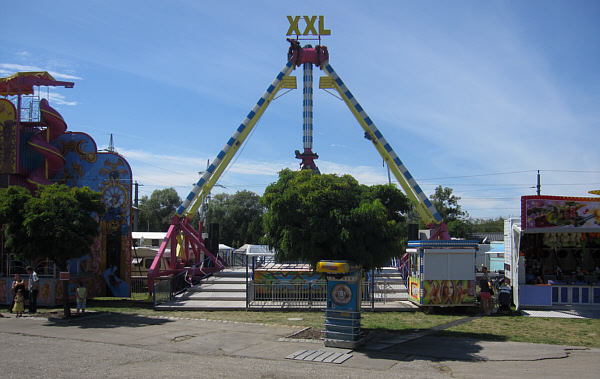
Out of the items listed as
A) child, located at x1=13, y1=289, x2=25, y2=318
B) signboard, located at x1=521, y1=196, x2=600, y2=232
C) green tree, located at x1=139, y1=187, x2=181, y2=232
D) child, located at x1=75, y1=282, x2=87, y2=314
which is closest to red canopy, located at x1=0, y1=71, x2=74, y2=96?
child, located at x1=13, y1=289, x2=25, y2=318

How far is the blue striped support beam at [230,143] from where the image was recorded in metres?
25.7

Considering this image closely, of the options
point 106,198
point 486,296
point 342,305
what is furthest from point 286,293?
point 106,198

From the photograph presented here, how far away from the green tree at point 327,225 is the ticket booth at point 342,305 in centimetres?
66

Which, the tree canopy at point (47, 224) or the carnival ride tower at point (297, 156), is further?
the carnival ride tower at point (297, 156)

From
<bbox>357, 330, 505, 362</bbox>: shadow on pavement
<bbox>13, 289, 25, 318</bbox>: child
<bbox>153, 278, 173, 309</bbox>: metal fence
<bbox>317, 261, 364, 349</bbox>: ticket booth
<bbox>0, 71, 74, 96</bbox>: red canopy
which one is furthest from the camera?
<bbox>0, 71, 74, 96</bbox>: red canopy

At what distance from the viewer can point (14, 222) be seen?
16688mm

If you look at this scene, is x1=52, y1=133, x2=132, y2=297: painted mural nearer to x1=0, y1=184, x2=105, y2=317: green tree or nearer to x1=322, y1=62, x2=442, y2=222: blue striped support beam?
x1=0, y1=184, x2=105, y2=317: green tree

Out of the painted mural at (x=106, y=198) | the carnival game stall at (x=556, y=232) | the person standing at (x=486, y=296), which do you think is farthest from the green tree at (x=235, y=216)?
the person standing at (x=486, y=296)

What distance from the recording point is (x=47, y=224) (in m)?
16.1

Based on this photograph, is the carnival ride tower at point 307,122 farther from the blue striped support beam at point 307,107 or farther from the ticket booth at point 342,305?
the ticket booth at point 342,305

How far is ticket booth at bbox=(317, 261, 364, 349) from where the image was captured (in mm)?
11781

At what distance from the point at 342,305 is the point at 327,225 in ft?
6.55

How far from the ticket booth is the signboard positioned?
391 inches

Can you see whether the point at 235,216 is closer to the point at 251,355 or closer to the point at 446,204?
the point at 446,204
